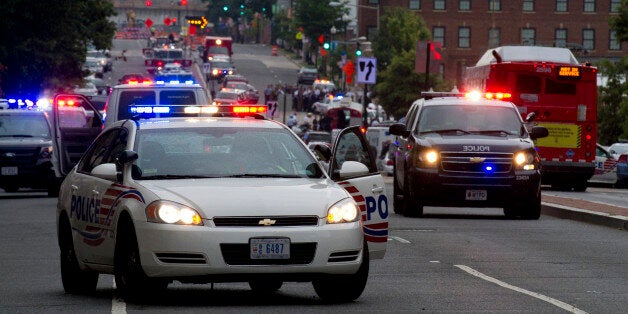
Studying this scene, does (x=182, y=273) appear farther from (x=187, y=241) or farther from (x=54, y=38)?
(x=54, y=38)

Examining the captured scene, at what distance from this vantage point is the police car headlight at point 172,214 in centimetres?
1120

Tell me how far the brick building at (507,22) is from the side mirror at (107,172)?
105m

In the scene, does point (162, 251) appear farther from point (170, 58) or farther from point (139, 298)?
point (170, 58)

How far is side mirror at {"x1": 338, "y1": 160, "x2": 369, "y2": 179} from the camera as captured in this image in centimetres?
1263

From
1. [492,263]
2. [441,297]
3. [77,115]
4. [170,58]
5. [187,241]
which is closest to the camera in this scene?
[187,241]

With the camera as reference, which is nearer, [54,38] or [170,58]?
[54,38]

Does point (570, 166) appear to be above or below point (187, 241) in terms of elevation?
below

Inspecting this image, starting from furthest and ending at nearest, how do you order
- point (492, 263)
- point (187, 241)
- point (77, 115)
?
point (77, 115) → point (492, 263) → point (187, 241)

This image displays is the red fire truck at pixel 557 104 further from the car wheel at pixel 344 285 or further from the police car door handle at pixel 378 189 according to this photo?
the car wheel at pixel 344 285

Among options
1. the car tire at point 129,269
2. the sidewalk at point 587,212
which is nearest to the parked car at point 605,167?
the sidewalk at point 587,212

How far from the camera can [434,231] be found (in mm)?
21375

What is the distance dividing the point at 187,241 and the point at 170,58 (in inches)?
4613

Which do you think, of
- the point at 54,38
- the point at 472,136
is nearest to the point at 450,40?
the point at 54,38

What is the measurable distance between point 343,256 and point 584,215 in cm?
1312
